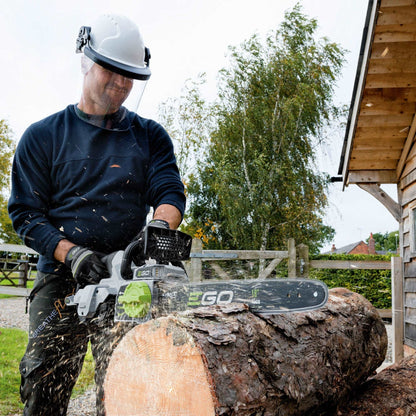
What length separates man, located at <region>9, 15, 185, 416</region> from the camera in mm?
1784

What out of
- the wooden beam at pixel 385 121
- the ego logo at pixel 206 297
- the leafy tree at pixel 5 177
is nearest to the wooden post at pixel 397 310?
the wooden beam at pixel 385 121

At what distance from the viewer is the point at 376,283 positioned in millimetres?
7488

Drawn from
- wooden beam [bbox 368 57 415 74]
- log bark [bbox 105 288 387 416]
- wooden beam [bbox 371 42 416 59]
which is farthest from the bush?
log bark [bbox 105 288 387 416]

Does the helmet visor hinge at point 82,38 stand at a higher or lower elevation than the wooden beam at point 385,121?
lower

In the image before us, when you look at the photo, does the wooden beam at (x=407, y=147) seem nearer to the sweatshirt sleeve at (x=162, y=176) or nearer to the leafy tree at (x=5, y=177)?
the sweatshirt sleeve at (x=162, y=176)

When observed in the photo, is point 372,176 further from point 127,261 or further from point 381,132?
point 127,261

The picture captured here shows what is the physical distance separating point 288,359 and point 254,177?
9869 mm

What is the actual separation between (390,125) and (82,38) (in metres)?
2.89

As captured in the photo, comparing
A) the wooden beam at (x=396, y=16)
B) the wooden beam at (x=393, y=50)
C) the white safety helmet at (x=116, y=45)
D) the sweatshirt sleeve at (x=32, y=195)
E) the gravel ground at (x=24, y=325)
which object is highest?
the wooden beam at (x=396, y=16)

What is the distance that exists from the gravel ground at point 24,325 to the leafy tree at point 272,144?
435 cm

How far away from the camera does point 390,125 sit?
12.2 ft

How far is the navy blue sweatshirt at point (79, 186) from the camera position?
5.95 feet

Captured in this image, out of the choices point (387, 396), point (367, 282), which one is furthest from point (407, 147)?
point (367, 282)

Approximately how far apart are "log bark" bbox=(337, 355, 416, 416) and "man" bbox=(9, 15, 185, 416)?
1.10 meters
